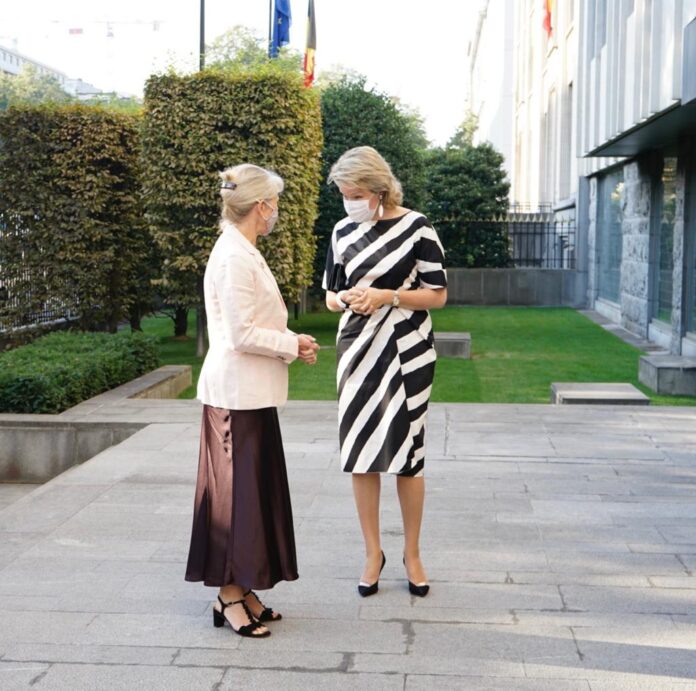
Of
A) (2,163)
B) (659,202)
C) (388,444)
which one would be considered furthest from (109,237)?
(388,444)

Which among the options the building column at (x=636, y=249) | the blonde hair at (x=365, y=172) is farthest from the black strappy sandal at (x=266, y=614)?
the building column at (x=636, y=249)

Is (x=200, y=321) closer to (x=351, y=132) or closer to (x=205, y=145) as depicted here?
(x=205, y=145)

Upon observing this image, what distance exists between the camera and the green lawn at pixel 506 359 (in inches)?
537

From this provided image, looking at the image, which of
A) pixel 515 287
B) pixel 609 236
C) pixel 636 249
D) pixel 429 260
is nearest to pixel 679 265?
pixel 636 249

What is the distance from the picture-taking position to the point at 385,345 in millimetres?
5070

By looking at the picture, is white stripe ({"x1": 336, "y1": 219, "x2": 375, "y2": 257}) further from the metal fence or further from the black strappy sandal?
the metal fence

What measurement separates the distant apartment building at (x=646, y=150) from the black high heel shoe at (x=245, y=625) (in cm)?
902

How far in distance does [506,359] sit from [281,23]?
13.3 metres

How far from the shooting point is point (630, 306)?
863 inches

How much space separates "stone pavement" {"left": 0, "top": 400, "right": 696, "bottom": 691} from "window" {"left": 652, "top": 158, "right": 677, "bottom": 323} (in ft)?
35.0

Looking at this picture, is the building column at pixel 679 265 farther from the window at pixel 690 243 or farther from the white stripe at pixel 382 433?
the white stripe at pixel 382 433

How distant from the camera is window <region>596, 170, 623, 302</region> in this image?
24.6 m

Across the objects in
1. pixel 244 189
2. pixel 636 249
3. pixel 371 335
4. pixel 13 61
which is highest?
pixel 13 61

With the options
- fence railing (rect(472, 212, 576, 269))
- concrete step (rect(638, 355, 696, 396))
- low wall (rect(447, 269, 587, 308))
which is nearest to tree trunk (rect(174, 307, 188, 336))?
low wall (rect(447, 269, 587, 308))
